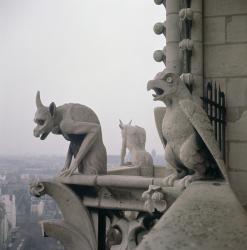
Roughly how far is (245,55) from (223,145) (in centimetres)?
61

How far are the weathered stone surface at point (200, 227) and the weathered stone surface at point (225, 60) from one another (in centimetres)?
219

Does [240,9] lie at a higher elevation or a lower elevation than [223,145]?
higher

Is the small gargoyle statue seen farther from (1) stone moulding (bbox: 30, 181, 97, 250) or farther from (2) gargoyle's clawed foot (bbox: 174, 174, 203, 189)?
(1) stone moulding (bbox: 30, 181, 97, 250)

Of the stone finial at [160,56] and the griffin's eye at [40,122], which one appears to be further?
the griffin's eye at [40,122]

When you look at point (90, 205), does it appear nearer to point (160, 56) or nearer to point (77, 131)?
point (77, 131)

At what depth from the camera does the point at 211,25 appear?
138 inches

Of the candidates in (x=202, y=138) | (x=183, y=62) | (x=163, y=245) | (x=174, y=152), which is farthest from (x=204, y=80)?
(x=163, y=245)

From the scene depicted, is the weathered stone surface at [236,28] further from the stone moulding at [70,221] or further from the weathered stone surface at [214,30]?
the stone moulding at [70,221]

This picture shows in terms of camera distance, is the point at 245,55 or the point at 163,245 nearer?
the point at 163,245

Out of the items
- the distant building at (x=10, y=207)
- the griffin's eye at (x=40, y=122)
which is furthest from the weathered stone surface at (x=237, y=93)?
the distant building at (x=10, y=207)

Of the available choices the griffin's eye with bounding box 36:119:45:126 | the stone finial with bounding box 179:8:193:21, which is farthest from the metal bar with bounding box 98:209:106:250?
the stone finial with bounding box 179:8:193:21

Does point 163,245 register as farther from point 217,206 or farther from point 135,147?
point 135,147

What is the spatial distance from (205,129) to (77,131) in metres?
1.60

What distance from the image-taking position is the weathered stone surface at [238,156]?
10.9ft
